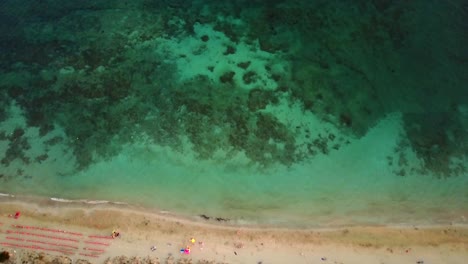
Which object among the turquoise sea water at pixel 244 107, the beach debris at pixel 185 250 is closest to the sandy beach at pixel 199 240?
the beach debris at pixel 185 250

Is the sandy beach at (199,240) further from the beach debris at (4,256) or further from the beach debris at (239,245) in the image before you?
the beach debris at (4,256)

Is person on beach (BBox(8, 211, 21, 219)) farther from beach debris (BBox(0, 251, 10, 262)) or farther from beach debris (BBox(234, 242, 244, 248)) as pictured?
beach debris (BBox(234, 242, 244, 248))

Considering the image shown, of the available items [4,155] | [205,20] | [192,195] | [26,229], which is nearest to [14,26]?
[4,155]

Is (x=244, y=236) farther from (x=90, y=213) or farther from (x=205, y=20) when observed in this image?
(x=205, y=20)

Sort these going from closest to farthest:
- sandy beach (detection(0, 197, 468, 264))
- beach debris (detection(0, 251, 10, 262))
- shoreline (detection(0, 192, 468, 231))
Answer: beach debris (detection(0, 251, 10, 262)) < sandy beach (detection(0, 197, 468, 264)) < shoreline (detection(0, 192, 468, 231))

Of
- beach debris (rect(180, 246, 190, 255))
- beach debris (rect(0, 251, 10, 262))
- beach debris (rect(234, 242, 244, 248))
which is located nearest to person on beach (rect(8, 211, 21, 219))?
beach debris (rect(0, 251, 10, 262))

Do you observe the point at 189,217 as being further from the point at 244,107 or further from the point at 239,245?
the point at 244,107
